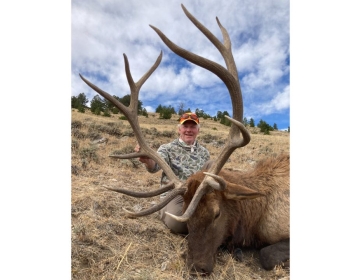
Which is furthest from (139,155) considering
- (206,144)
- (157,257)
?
(206,144)

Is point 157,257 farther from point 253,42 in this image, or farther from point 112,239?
point 253,42

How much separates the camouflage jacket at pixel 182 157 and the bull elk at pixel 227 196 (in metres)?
0.73

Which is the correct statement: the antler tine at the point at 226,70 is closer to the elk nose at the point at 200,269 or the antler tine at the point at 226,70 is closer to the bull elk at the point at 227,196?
the bull elk at the point at 227,196

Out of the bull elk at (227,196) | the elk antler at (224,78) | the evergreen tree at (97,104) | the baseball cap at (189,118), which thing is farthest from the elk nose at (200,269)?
the baseball cap at (189,118)

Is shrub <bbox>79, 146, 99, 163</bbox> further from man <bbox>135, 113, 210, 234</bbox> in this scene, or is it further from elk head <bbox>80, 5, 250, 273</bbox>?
elk head <bbox>80, 5, 250, 273</bbox>

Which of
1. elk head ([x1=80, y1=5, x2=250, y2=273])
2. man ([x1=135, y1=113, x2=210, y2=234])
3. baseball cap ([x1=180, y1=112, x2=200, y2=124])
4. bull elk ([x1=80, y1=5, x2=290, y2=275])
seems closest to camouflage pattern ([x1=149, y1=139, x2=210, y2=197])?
man ([x1=135, y1=113, x2=210, y2=234])

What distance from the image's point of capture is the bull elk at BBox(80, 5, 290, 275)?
7.66ft

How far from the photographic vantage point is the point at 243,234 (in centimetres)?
277

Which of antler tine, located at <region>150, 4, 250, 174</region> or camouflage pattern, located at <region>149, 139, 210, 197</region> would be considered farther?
camouflage pattern, located at <region>149, 139, 210, 197</region>

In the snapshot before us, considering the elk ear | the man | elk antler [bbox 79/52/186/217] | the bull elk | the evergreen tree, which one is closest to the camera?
the bull elk

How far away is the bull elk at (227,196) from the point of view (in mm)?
A: 2334

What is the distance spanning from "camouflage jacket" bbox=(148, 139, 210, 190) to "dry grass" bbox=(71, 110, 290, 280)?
1.80ft

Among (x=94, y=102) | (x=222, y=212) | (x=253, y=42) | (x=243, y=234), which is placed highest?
(x=253, y=42)
